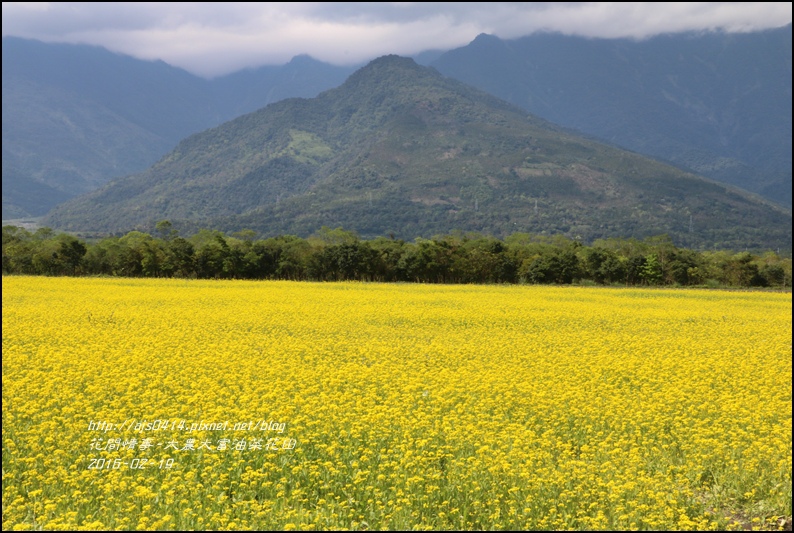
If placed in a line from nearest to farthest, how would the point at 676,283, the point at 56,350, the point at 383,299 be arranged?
the point at 56,350
the point at 383,299
the point at 676,283

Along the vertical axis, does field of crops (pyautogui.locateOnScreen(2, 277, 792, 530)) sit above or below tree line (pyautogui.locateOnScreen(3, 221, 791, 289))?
below

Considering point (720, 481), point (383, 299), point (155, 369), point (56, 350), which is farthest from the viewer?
point (383, 299)

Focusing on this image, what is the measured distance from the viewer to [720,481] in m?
9.91

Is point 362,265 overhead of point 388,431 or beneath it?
overhead

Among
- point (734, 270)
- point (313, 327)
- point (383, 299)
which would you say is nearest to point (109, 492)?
point (313, 327)

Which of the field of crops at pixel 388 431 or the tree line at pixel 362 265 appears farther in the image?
the tree line at pixel 362 265

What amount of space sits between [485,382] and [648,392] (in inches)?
140

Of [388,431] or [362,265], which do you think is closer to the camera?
[388,431]

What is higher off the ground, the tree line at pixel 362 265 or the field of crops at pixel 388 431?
the tree line at pixel 362 265

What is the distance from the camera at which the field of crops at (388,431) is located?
28.6 ft

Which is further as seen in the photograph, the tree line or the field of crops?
the tree line

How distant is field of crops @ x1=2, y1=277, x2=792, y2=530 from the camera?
8711 millimetres

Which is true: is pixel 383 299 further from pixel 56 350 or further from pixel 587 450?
pixel 587 450

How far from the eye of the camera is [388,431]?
10.9 metres
